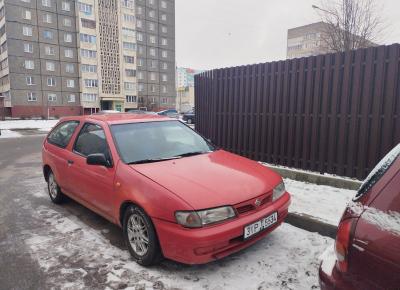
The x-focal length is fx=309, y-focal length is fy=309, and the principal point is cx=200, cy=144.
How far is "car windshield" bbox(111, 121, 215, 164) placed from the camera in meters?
3.64

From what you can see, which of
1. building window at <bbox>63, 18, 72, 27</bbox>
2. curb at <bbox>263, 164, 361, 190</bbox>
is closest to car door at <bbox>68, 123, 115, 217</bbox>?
curb at <bbox>263, 164, 361, 190</bbox>

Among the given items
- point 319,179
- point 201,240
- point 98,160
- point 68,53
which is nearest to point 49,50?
point 68,53

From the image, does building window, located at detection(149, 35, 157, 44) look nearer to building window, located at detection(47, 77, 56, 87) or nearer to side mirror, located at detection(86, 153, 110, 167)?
building window, located at detection(47, 77, 56, 87)

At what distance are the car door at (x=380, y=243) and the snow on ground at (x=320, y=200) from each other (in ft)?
7.31

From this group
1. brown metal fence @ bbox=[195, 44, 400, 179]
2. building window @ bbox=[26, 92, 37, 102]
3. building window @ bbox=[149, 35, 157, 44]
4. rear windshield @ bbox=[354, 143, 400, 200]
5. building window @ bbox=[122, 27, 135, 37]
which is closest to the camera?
rear windshield @ bbox=[354, 143, 400, 200]

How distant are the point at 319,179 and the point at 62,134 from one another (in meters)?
4.42

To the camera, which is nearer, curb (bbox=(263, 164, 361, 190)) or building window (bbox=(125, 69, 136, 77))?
curb (bbox=(263, 164, 361, 190))

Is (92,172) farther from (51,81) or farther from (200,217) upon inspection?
(51,81)

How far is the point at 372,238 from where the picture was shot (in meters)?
1.52

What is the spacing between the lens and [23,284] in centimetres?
288

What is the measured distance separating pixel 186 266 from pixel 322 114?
12.9ft

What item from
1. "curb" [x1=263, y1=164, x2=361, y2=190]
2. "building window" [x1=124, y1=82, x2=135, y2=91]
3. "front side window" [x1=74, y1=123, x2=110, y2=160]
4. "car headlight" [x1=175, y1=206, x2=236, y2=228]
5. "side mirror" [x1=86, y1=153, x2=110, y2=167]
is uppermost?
"building window" [x1=124, y1=82, x2=135, y2=91]

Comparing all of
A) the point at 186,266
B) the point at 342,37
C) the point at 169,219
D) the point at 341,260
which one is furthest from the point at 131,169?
the point at 342,37

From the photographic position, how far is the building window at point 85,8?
47.7 metres
